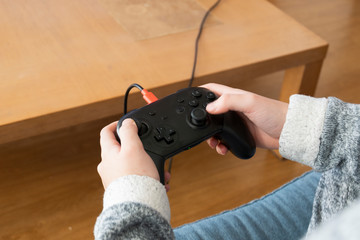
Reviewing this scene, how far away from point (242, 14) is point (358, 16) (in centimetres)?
123

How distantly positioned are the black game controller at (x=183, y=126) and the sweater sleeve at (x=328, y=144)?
8cm

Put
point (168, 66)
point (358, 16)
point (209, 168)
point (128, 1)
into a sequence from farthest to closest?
point (358, 16) < point (209, 168) < point (128, 1) < point (168, 66)

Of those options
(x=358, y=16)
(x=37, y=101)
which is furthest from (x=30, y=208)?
(x=358, y=16)

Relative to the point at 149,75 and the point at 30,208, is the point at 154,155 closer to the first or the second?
the point at 149,75

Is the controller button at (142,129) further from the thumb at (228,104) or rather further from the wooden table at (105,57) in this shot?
the wooden table at (105,57)

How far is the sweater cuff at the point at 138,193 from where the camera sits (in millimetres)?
449

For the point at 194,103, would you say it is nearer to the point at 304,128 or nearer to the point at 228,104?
the point at 228,104

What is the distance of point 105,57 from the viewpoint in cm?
87

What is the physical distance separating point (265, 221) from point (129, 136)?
30cm

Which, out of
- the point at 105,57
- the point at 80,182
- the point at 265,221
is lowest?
the point at 80,182

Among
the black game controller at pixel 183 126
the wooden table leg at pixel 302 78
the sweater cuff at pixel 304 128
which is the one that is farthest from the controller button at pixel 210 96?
the wooden table leg at pixel 302 78

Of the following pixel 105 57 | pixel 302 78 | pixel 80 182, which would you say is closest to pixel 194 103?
pixel 105 57

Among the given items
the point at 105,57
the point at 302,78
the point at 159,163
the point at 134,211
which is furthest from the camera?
the point at 302,78

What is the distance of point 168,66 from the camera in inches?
34.2
